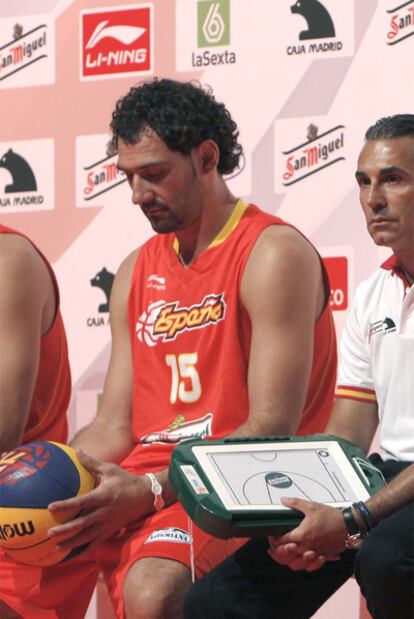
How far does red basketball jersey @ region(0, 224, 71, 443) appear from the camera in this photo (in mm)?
3324

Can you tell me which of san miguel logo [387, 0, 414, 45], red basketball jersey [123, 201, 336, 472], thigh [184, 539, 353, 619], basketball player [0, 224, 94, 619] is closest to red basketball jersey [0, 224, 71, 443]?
basketball player [0, 224, 94, 619]

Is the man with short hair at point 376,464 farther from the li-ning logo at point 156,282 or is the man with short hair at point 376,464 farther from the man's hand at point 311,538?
the li-ning logo at point 156,282

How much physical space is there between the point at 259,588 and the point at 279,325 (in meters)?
0.65

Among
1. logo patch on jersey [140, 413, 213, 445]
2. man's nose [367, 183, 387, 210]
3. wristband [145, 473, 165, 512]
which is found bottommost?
wristband [145, 473, 165, 512]

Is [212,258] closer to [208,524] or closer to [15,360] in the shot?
[15,360]

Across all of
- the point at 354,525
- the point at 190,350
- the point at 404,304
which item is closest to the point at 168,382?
the point at 190,350

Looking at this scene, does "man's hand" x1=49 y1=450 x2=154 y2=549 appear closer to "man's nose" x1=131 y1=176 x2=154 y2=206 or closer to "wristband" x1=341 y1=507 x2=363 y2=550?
"wristband" x1=341 y1=507 x2=363 y2=550

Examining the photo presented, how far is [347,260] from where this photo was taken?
3723mm

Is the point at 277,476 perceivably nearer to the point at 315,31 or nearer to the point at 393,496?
the point at 393,496

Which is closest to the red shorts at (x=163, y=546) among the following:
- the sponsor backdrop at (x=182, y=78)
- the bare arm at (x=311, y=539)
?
the bare arm at (x=311, y=539)

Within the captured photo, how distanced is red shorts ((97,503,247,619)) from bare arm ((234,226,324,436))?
259 millimetres

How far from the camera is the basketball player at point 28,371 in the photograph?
3061mm

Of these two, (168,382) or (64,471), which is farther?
(168,382)

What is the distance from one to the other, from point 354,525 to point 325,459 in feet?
0.59
